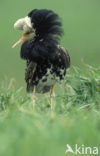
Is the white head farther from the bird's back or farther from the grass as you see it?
the grass

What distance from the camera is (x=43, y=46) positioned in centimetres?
654

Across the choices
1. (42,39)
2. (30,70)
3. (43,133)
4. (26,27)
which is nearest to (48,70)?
(30,70)

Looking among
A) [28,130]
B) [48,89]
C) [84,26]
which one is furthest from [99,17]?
[28,130]

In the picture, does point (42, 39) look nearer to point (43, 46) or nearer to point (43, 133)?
point (43, 46)

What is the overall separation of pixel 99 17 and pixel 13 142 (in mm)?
13771

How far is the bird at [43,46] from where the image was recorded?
6.50 m

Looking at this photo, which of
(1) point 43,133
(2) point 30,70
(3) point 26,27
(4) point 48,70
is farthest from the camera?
(2) point 30,70

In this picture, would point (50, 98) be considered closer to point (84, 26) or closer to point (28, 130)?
point (28, 130)

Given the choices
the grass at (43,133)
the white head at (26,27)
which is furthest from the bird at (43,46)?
the grass at (43,133)

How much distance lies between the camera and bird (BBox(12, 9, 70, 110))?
6.50 metres

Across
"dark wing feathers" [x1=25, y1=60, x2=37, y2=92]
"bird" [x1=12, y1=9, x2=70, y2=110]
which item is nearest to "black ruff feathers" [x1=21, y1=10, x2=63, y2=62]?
"bird" [x1=12, y1=9, x2=70, y2=110]

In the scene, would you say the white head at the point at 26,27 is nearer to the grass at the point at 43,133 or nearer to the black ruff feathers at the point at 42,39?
the black ruff feathers at the point at 42,39

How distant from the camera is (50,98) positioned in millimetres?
7008

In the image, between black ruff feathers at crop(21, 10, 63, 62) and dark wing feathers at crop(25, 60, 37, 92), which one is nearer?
black ruff feathers at crop(21, 10, 63, 62)
